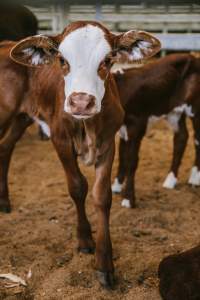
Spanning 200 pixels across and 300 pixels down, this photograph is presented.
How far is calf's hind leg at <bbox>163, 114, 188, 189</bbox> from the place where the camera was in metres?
5.61

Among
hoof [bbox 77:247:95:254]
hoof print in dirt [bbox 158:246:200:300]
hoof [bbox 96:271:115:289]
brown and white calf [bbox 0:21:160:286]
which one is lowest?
hoof [bbox 77:247:95:254]

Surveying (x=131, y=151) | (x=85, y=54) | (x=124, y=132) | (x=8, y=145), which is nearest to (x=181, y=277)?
(x=85, y=54)

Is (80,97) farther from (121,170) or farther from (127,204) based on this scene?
(121,170)

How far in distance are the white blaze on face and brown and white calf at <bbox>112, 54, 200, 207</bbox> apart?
5.62 feet

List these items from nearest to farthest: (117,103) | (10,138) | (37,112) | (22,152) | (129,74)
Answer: (117,103) < (37,112) < (10,138) < (129,74) < (22,152)

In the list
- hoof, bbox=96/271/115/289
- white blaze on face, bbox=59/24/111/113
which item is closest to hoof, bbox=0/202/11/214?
hoof, bbox=96/271/115/289

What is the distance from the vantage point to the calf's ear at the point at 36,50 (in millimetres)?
3615

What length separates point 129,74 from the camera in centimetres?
524

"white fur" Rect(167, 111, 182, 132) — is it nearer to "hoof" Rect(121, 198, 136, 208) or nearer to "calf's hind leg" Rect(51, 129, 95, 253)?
"hoof" Rect(121, 198, 136, 208)

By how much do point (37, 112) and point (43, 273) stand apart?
155 cm

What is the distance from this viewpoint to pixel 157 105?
17.7 feet

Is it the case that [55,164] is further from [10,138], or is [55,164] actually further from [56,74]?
[56,74]

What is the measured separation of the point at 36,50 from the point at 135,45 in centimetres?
77

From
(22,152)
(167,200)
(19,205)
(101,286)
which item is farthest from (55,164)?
(101,286)
